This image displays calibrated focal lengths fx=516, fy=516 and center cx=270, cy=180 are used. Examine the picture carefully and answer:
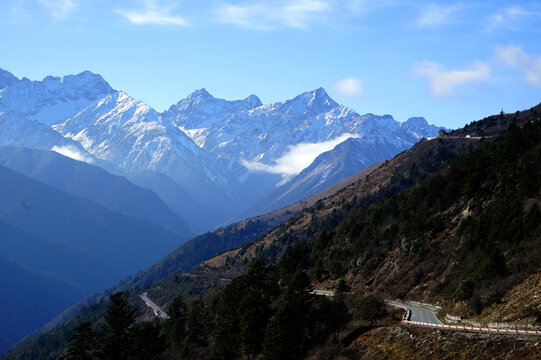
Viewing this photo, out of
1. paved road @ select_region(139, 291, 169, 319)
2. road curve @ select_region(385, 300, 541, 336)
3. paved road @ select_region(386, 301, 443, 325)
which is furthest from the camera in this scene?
paved road @ select_region(139, 291, 169, 319)

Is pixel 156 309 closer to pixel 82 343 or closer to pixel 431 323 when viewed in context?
pixel 82 343

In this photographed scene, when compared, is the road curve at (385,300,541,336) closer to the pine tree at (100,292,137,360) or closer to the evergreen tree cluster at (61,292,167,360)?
the evergreen tree cluster at (61,292,167,360)

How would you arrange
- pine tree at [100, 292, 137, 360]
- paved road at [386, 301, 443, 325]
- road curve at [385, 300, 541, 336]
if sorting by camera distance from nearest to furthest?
1. road curve at [385, 300, 541, 336]
2. paved road at [386, 301, 443, 325]
3. pine tree at [100, 292, 137, 360]

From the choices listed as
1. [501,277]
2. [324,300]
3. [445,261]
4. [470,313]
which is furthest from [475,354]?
[445,261]

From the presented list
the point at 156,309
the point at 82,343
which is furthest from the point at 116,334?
the point at 156,309

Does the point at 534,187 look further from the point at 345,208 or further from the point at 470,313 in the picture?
the point at 345,208

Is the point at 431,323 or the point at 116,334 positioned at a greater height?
the point at 116,334

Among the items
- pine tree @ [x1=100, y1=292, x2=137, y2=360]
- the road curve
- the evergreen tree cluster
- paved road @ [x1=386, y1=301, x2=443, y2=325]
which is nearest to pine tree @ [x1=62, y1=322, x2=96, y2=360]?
the evergreen tree cluster

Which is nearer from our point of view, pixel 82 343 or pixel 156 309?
pixel 82 343

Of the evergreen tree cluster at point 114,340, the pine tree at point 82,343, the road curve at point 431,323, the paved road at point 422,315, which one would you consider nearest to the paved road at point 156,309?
the evergreen tree cluster at point 114,340

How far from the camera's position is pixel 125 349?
65250 millimetres

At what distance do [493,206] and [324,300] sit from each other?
29.8 m

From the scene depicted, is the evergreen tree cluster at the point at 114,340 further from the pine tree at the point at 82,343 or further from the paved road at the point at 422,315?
the paved road at the point at 422,315

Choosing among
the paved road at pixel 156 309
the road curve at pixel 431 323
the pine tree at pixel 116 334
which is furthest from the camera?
the paved road at pixel 156 309
